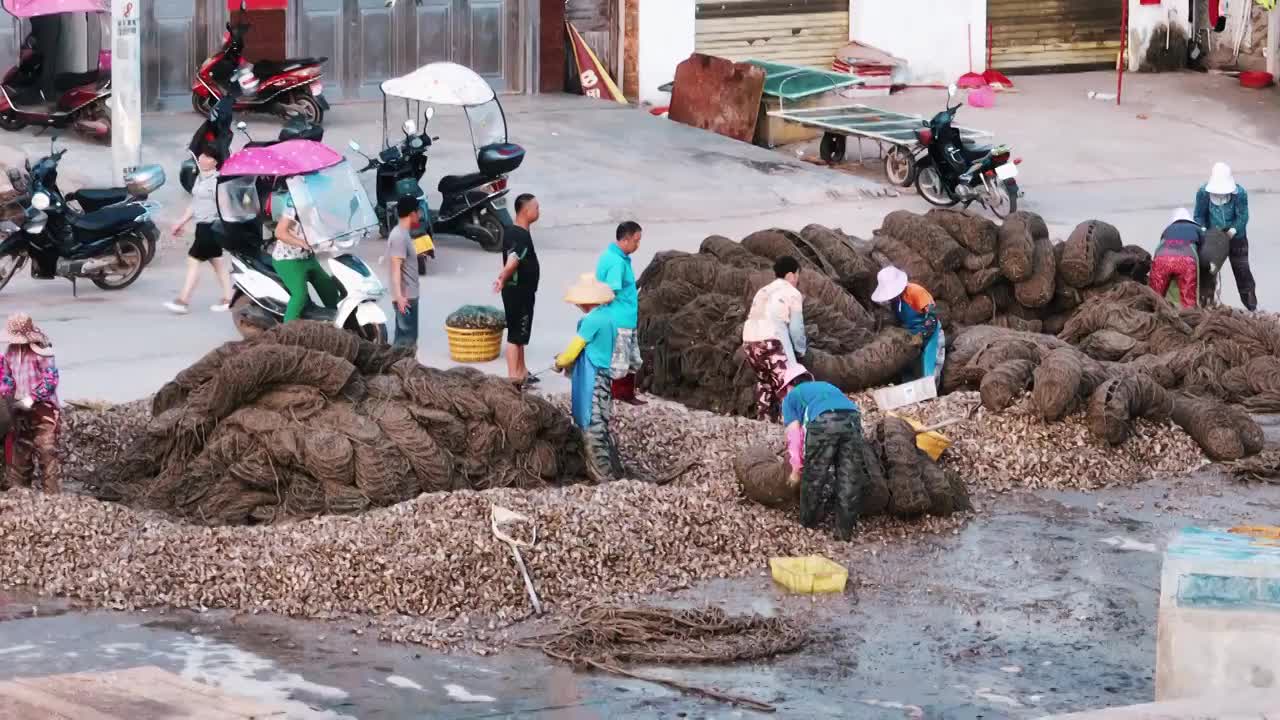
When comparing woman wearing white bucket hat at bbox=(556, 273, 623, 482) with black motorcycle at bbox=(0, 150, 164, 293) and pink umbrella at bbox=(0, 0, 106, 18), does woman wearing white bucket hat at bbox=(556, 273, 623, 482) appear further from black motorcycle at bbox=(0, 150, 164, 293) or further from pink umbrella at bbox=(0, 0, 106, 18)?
pink umbrella at bbox=(0, 0, 106, 18)

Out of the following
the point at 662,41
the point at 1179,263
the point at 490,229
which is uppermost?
the point at 662,41

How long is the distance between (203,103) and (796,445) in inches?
497

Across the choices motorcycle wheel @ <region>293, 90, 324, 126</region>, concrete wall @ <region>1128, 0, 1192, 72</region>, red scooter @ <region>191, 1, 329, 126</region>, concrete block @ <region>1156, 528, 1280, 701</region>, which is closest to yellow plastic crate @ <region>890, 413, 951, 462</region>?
concrete block @ <region>1156, 528, 1280, 701</region>

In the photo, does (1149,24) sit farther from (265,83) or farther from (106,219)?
(106,219)

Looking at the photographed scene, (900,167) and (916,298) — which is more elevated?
(900,167)

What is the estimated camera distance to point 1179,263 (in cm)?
1700

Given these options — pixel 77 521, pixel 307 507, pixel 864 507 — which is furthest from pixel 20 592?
pixel 864 507

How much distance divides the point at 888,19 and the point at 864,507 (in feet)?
56.0

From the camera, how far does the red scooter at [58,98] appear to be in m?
21.7

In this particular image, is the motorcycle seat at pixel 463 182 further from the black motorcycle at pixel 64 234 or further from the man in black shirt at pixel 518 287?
the man in black shirt at pixel 518 287

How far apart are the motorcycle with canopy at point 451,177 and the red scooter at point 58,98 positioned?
3779 mm

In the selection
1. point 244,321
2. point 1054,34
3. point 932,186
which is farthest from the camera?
point 1054,34

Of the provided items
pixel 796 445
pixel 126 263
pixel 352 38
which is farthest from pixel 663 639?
pixel 352 38

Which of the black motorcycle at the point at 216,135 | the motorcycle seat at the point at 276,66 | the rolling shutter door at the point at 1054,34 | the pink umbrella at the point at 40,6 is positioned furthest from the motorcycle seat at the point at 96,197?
the rolling shutter door at the point at 1054,34
